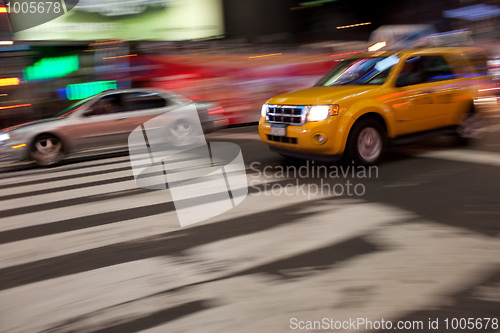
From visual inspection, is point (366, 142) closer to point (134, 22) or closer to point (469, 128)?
point (469, 128)

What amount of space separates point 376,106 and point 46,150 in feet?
22.1

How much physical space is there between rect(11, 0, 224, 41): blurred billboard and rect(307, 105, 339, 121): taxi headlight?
46.6ft

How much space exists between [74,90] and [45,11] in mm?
3534

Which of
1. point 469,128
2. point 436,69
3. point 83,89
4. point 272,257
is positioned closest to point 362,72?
point 436,69

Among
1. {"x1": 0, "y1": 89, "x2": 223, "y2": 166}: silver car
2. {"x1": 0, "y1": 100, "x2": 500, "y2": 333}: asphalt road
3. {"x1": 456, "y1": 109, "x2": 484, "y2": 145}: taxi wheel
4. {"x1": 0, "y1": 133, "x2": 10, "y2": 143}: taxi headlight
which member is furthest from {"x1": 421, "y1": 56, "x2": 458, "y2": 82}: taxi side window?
{"x1": 0, "y1": 133, "x2": 10, "y2": 143}: taxi headlight

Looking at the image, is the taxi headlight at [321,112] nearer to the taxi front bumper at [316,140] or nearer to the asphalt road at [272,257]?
the taxi front bumper at [316,140]

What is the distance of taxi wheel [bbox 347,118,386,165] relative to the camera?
23.3 feet

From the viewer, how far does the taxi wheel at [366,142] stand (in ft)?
23.3

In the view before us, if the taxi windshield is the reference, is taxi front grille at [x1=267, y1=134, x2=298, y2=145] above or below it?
below

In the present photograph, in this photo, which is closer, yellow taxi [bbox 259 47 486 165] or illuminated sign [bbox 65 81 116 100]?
yellow taxi [bbox 259 47 486 165]

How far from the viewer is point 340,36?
27.7 metres

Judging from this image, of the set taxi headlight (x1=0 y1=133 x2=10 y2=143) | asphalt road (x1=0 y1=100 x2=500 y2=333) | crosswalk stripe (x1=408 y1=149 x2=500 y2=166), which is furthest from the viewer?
taxi headlight (x1=0 y1=133 x2=10 y2=143)

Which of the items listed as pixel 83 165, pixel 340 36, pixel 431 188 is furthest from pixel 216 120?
pixel 340 36

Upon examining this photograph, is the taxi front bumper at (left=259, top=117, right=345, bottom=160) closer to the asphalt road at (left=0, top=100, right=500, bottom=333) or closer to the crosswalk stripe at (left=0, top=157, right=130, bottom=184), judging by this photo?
the asphalt road at (left=0, top=100, right=500, bottom=333)
